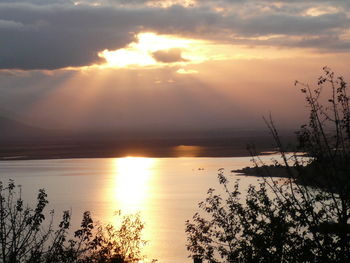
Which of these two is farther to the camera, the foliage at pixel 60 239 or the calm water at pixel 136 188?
the calm water at pixel 136 188

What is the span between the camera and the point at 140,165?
468ft

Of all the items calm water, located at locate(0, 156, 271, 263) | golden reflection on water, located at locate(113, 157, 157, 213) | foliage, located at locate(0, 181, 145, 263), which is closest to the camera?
foliage, located at locate(0, 181, 145, 263)

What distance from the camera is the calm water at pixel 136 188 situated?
56953 mm

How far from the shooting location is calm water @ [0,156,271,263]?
5695 cm

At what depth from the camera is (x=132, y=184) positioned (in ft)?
346

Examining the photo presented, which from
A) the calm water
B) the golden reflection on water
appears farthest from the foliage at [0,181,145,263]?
the golden reflection on water

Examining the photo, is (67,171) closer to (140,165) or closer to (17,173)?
(17,173)

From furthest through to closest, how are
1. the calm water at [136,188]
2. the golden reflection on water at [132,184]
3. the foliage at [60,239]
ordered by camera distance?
the golden reflection on water at [132,184]
the calm water at [136,188]
the foliage at [60,239]

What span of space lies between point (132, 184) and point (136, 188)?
5697 mm

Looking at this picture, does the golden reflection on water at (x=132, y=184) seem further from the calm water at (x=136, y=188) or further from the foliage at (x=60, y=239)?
the foliage at (x=60, y=239)

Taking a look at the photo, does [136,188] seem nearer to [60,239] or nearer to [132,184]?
[132,184]

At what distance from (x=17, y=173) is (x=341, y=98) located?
111 meters

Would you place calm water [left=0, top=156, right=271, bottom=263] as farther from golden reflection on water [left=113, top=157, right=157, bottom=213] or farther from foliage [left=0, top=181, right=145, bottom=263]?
foliage [left=0, top=181, right=145, bottom=263]

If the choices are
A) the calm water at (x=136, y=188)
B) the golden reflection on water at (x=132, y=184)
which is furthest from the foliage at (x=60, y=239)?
the golden reflection on water at (x=132, y=184)
